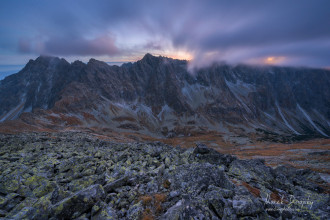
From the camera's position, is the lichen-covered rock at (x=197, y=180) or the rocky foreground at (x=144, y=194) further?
the lichen-covered rock at (x=197, y=180)

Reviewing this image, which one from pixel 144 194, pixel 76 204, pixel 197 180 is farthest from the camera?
pixel 197 180

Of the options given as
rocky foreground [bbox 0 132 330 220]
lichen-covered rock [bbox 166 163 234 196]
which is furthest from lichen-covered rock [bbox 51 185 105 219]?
lichen-covered rock [bbox 166 163 234 196]

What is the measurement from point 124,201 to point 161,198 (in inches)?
112

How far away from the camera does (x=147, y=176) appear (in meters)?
16.7

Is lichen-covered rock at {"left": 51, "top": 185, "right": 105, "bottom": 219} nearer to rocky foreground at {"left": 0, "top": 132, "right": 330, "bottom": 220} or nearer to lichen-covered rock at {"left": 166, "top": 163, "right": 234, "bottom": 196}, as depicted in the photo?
rocky foreground at {"left": 0, "top": 132, "right": 330, "bottom": 220}

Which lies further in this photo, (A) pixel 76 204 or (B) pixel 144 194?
(B) pixel 144 194

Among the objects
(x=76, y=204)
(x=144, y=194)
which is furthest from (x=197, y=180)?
(x=76, y=204)

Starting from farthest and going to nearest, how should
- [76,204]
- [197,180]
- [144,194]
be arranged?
[197,180], [144,194], [76,204]

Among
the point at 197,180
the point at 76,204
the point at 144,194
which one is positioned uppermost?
the point at 76,204

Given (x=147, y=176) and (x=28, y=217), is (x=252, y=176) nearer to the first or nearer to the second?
(x=147, y=176)

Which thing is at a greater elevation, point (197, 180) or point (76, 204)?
point (76, 204)

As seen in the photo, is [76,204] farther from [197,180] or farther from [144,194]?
[197,180]

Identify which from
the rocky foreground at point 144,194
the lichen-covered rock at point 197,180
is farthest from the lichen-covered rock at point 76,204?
the lichen-covered rock at point 197,180

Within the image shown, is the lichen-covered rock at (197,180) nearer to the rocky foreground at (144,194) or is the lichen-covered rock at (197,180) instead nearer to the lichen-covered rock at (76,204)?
the rocky foreground at (144,194)
